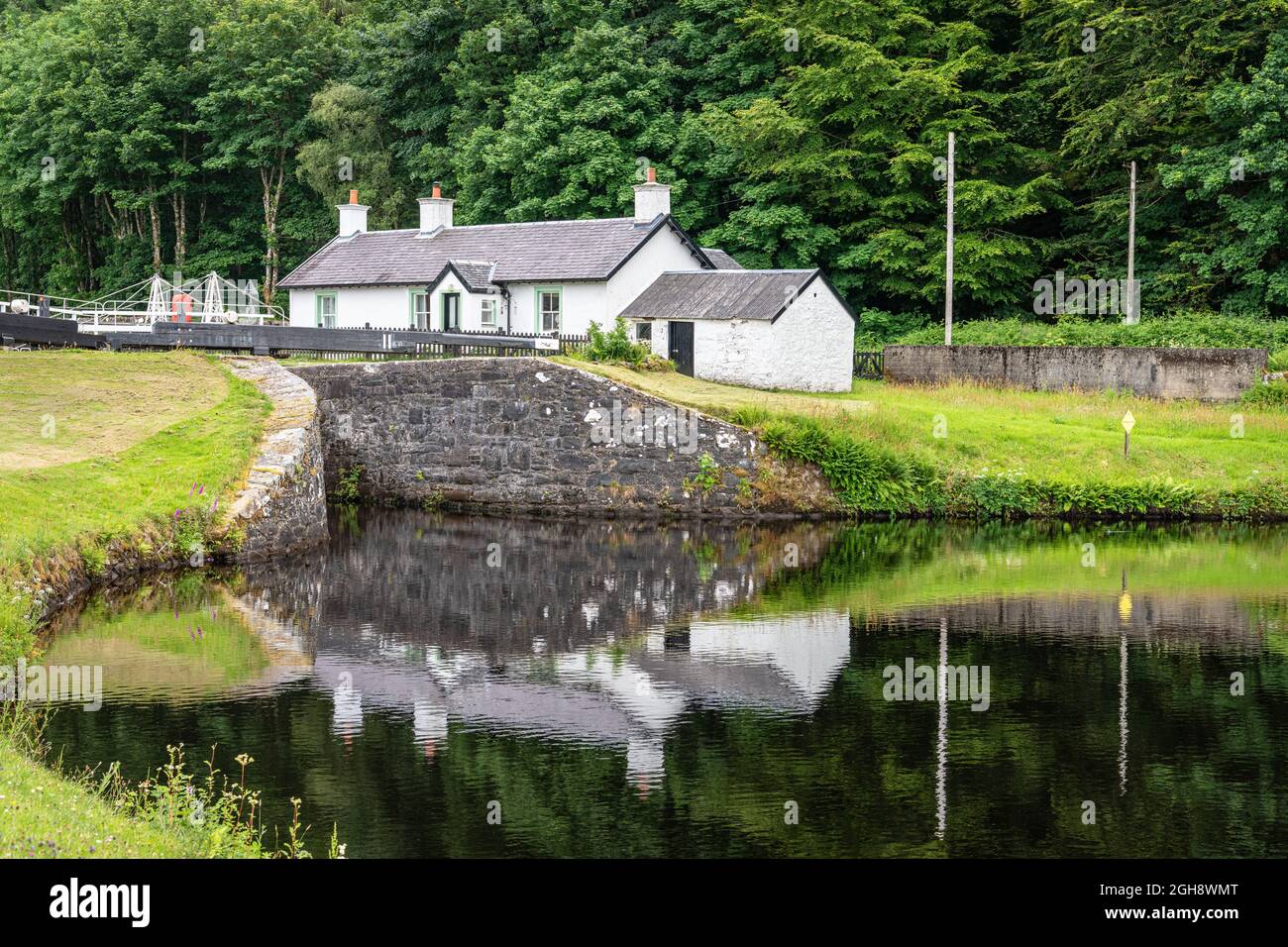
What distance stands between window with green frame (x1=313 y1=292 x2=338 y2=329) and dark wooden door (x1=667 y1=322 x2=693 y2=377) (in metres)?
13.7

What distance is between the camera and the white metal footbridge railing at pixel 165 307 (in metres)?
45.4

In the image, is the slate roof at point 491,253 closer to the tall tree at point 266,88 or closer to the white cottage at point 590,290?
the white cottage at point 590,290

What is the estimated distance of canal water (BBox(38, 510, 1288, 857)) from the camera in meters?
12.5

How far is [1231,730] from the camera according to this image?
50.0ft

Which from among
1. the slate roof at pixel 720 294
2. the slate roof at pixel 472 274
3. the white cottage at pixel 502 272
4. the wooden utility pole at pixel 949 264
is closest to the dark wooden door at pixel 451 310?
the white cottage at pixel 502 272

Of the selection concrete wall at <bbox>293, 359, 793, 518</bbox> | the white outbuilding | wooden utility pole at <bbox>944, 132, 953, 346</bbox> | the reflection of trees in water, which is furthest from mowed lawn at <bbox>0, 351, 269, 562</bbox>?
wooden utility pole at <bbox>944, 132, 953, 346</bbox>

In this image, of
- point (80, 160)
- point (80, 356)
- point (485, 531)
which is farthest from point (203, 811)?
point (80, 160)

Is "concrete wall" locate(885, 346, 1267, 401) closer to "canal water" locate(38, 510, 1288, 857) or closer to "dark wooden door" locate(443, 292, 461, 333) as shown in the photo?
"canal water" locate(38, 510, 1288, 857)

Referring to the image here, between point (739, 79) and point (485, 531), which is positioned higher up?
point (739, 79)

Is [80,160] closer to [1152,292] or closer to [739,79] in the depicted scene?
[739,79]

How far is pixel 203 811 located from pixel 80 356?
24577 mm

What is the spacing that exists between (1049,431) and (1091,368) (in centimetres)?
600

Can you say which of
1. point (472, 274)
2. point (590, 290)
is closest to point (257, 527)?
point (590, 290)

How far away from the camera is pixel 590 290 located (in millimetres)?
41438
